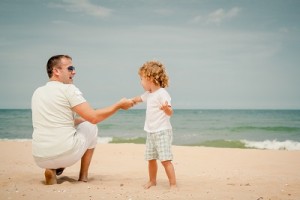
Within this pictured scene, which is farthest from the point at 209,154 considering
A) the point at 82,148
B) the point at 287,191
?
the point at 82,148

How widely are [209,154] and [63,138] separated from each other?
6.03 meters

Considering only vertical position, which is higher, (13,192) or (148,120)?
(148,120)

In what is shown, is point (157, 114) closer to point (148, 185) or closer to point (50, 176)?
point (148, 185)

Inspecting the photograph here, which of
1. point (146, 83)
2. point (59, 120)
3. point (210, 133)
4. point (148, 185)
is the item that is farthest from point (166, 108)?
point (210, 133)

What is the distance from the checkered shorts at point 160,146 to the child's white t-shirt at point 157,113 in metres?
0.07

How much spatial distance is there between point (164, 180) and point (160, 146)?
1.12m

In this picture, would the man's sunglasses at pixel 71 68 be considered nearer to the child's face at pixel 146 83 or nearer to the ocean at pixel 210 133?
the child's face at pixel 146 83

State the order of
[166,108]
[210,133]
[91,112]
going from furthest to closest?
[210,133], [166,108], [91,112]

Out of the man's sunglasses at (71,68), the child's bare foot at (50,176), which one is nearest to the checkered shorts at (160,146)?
the child's bare foot at (50,176)

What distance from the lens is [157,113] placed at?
4461 mm

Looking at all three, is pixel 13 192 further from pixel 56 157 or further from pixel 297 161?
pixel 297 161

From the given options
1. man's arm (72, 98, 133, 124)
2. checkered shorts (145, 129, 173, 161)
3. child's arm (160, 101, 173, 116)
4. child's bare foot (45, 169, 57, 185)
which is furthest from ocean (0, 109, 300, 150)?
man's arm (72, 98, 133, 124)

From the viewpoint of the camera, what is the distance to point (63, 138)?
407 centimetres

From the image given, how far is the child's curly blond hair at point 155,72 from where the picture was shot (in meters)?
4.46
